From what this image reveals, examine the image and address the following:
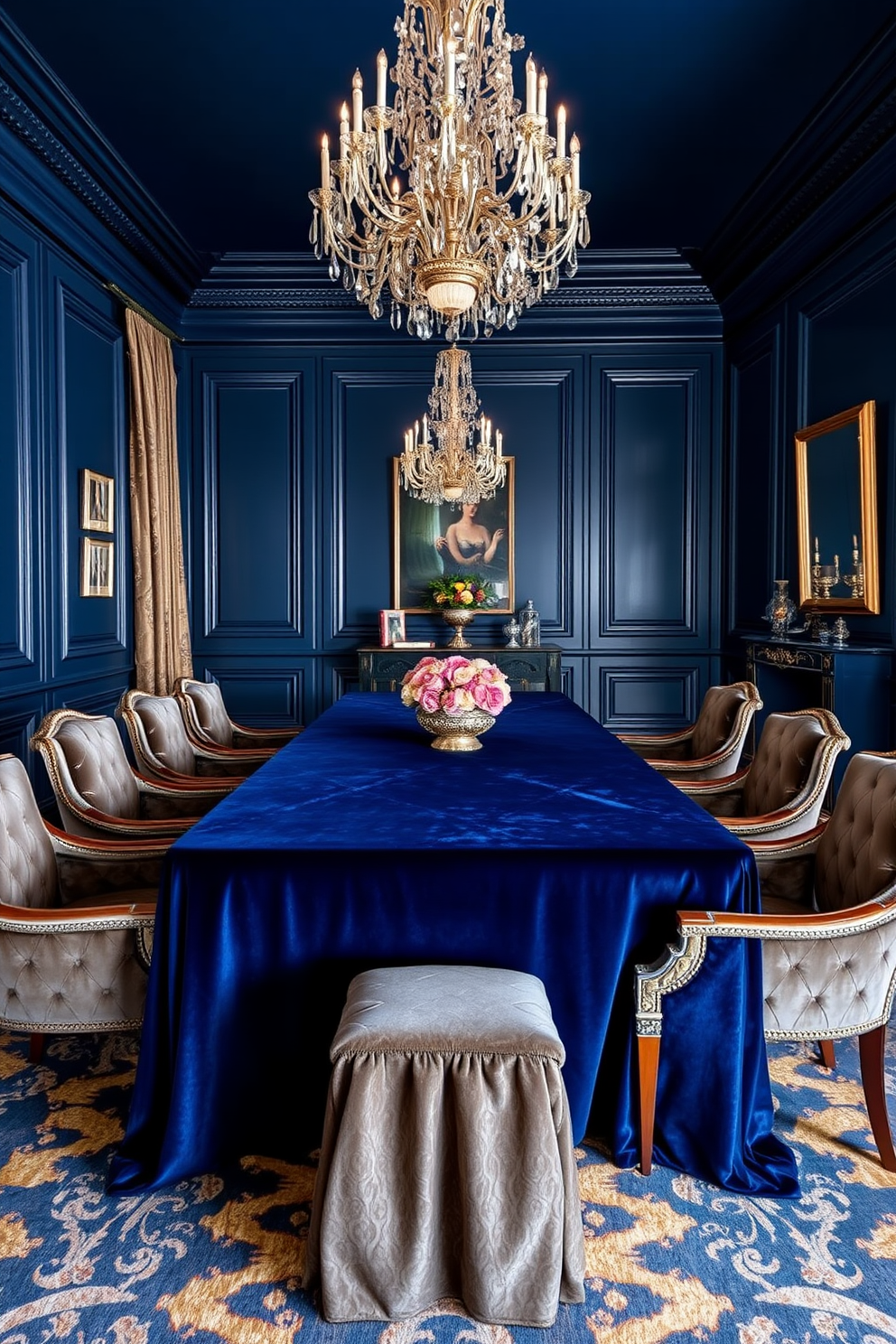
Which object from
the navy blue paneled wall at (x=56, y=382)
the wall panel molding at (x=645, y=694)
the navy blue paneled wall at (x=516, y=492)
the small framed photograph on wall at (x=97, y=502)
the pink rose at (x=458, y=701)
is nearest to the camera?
the pink rose at (x=458, y=701)

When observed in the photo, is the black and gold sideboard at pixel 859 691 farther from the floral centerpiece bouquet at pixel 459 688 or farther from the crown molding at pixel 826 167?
the crown molding at pixel 826 167

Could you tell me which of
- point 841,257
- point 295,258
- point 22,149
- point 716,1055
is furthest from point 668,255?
point 716,1055

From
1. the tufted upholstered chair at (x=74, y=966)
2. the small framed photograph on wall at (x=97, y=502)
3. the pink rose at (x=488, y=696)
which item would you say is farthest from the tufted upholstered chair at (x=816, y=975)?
the small framed photograph on wall at (x=97, y=502)

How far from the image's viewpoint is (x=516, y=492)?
5.55 meters

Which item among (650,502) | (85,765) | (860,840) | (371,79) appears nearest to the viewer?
(860,840)

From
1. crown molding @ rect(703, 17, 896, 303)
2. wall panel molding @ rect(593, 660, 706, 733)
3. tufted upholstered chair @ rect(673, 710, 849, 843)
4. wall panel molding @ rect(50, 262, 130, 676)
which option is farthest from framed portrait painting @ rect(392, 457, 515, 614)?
tufted upholstered chair @ rect(673, 710, 849, 843)

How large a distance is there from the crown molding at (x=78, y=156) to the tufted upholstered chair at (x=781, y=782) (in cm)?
340

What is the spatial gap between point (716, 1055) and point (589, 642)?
13.1 feet

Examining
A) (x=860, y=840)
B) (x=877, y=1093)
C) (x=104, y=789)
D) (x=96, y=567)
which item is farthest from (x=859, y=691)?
(x=96, y=567)

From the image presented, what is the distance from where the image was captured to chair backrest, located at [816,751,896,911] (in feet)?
6.37

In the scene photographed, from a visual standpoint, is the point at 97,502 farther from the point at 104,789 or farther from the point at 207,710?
the point at 104,789

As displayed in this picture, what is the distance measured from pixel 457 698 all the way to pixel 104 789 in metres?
1.11

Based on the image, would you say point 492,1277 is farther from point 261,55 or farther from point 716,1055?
point 261,55

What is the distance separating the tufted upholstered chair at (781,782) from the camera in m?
2.45
